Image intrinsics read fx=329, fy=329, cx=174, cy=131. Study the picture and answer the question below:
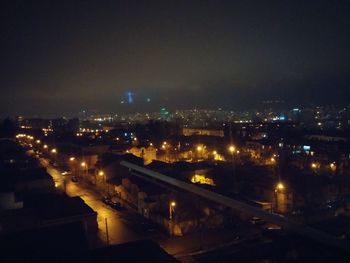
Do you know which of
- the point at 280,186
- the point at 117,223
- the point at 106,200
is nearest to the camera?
the point at 117,223

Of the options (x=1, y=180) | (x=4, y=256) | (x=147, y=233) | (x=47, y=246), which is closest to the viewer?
(x=4, y=256)

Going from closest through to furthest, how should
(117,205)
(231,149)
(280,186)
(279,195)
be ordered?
1. (279,195)
2. (280,186)
3. (117,205)
4. (231,149)

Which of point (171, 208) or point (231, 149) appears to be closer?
point (171, 208)

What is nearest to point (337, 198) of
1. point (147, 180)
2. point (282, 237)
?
point (282, 237)

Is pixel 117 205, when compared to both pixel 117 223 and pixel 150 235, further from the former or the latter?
pixel 150 235

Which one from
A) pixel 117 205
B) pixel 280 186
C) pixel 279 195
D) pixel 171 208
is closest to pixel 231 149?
pixel 280 186

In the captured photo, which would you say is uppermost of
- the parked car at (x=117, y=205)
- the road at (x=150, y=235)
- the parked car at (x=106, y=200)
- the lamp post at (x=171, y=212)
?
the lamp post at (x=171, y=212)

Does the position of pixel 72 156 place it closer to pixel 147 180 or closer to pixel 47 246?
pixel 147 180

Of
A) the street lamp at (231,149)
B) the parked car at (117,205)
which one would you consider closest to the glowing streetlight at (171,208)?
the parked car at (117,205)

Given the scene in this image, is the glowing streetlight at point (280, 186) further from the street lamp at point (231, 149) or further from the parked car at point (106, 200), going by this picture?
the street lamp at point (231, 149)

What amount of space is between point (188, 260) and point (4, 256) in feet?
8.33

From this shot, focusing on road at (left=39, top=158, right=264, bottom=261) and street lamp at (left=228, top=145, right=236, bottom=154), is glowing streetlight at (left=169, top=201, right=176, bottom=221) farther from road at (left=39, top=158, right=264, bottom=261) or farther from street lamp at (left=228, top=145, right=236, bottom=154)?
street lamp at (left=228, top=145, right=236, bottom=154)

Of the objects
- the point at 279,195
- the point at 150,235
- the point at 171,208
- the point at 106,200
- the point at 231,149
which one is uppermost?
the point at 231,149

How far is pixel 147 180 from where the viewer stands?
7.98m
